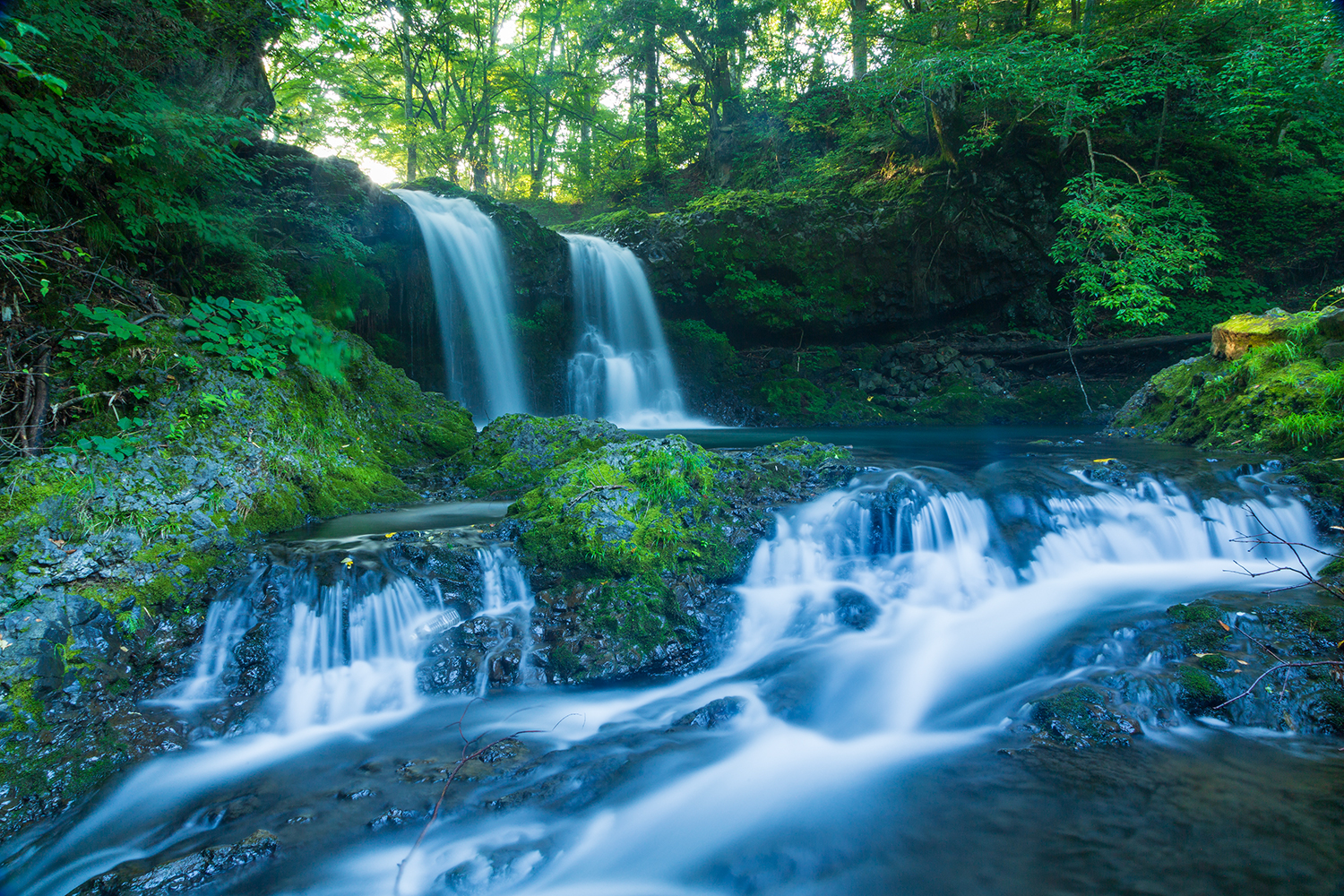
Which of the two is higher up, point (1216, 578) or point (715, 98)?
point (715, 98)

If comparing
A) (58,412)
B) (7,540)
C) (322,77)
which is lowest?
(7,540)

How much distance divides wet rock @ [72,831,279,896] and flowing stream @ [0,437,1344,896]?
71mm

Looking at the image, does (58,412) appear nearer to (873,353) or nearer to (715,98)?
(873,353)

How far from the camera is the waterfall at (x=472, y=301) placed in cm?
1133

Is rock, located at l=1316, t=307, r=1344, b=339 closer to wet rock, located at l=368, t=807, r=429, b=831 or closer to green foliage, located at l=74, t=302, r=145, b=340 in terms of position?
wet rock, located at l=368, t=807, r=429, b=831

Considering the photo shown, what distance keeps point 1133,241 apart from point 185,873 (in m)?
13.0

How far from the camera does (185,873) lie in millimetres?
A: 2221

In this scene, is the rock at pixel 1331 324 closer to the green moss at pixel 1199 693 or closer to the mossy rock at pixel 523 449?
the green moss at pixel 1199 693

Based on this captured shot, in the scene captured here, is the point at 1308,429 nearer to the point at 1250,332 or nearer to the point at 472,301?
the point at 1250,332

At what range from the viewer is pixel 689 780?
9.84ft

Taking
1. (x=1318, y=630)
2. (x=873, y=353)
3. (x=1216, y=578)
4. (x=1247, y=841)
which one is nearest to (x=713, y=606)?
(x=1247, y=841)

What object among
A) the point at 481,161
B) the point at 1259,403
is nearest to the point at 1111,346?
the point at 1259,403

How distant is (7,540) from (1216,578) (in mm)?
7728

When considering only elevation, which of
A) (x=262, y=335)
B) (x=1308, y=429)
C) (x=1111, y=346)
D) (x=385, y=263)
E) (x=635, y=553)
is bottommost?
(x=635, y=553)
